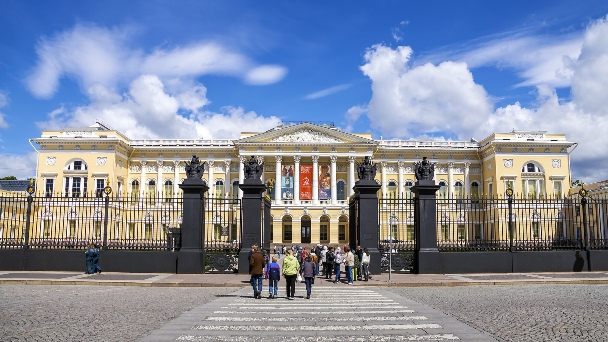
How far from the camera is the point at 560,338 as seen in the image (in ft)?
26.8

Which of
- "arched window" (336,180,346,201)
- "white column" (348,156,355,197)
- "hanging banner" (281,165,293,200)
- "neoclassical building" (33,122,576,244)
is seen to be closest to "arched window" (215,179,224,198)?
"neoclassical building" (33,122,576,244)

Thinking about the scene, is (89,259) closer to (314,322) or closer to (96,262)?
(96,262)

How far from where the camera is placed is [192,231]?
64.2 ft

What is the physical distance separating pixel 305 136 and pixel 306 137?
0.53 feet

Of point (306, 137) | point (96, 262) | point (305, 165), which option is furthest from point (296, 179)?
point (96, 262)

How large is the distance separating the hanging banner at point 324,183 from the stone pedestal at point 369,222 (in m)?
43.1

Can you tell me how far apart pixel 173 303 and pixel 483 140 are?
191 ft

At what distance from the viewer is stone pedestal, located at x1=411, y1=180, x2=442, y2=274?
19.4m

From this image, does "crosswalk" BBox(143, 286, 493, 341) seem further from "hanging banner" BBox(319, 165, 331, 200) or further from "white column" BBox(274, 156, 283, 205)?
"hanging banner" BBox(319, 165, 331, 200)

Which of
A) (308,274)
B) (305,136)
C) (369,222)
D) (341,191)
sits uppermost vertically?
(305,136)

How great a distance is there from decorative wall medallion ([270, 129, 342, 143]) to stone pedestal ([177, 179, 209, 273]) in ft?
141

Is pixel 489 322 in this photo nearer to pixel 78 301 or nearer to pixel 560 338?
pixel 560 338

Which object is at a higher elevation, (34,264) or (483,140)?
(483,140)

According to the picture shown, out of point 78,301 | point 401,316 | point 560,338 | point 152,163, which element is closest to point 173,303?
point 78,301
